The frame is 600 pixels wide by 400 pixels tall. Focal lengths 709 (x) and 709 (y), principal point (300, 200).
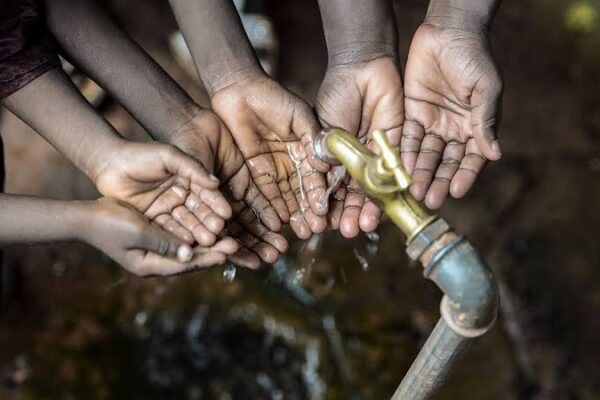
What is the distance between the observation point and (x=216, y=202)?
2.17m

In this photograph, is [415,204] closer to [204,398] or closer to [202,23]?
[202,23]

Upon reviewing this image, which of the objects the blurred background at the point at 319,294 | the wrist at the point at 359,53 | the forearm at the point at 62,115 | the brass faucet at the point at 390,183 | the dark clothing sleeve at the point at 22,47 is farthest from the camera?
the blurred background at the point at 319,294

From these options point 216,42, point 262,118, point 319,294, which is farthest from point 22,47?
point 319,294

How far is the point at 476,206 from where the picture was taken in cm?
377

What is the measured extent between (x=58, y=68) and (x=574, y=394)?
2.78 m

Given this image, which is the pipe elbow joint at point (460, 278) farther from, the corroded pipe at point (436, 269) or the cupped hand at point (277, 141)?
the cupped hand at point (277, 141)

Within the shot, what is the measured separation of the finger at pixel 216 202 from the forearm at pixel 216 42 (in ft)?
1.91

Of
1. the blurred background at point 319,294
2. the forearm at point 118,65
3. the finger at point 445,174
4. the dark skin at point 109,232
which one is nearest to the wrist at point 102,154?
the dark skin at point 109,232

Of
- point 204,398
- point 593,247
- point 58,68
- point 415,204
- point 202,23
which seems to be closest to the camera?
point 415,204

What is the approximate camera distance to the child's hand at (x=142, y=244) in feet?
6.84

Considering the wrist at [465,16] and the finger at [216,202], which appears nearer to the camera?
the finger at [216,202]

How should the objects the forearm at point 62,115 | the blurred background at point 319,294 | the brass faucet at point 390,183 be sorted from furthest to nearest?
the blurred background at point 319,294, the forearm at point 62,115, the brass faucet at point 390,183

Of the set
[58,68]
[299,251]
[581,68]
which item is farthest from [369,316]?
[581,68]

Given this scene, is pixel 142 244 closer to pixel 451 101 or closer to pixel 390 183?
pixel 390 183
